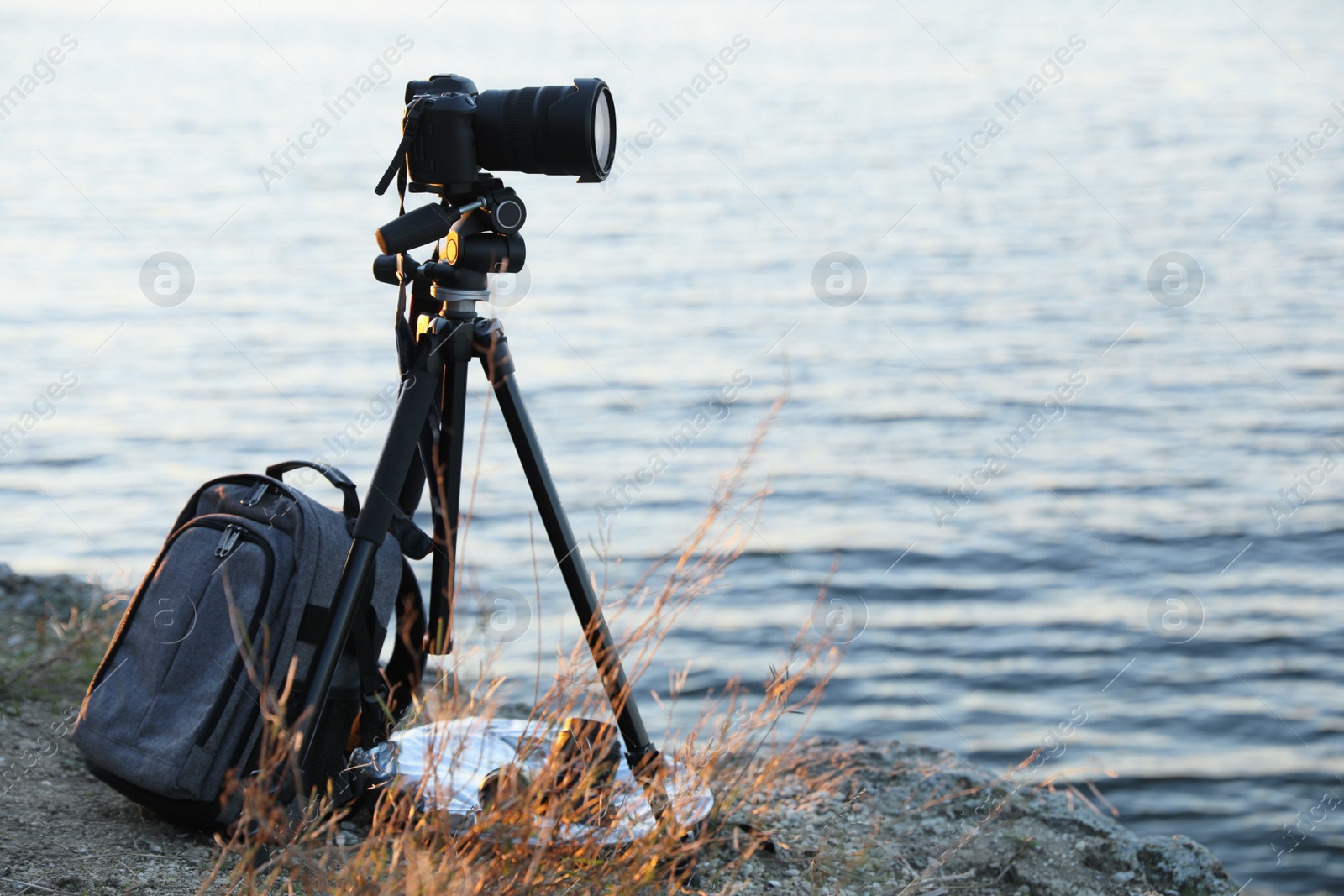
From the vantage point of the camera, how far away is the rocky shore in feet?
8.21

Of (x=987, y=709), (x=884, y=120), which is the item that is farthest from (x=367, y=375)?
(x=884, y=120)

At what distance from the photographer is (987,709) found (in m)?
4.97

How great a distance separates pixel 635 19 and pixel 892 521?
26629 millimetres

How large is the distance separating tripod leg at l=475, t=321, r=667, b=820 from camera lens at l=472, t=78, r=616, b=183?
330 millimetres

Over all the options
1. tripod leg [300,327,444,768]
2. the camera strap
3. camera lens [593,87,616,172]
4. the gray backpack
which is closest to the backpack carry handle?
the gray backpack

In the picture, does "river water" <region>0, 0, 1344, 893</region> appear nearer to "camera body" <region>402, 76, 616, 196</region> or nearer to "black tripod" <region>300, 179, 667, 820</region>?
"black tripod" <region>300, 179, 667, 820</region>

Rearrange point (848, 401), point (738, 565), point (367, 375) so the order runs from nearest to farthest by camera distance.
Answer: point (738, 565) < point (848, 401) < point (367, 375)

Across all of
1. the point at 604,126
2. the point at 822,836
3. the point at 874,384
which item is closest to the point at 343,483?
the point at 604,126

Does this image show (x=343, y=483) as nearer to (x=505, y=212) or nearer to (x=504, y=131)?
(x=505, y=212)

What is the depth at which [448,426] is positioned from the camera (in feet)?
8.25

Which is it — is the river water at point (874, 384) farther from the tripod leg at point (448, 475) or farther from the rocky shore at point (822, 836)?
the rocky shore at point (822, 836)

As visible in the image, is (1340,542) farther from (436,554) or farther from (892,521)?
(436,554)

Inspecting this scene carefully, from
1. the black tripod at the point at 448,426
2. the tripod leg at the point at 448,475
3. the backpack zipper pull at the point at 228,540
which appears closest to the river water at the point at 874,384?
the tripod leg at the point at 448,475

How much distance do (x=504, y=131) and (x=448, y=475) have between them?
0.67 metres
